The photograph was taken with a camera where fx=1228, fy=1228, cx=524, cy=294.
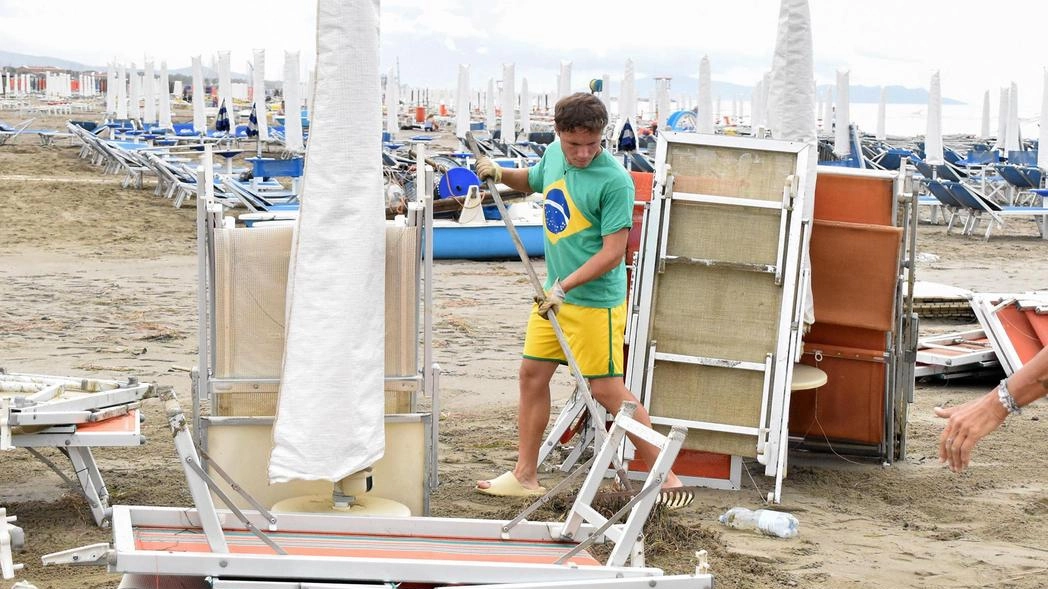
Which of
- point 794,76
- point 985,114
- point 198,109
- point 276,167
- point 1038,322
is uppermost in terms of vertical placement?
point 985,114

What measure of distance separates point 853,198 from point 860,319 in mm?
574

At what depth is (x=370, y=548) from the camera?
3.54 meters

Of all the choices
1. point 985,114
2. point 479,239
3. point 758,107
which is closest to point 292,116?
point 479,239

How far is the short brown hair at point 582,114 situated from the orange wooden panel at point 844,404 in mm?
2071

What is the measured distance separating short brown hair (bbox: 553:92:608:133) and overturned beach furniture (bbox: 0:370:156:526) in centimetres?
192

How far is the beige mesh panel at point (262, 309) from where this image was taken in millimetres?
4375

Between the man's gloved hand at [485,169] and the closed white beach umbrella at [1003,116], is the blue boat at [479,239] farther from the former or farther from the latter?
the closed white beach umbrella at [1003,116]

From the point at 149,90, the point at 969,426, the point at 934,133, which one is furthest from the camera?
the point at 149,90

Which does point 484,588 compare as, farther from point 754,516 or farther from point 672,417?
point 672,417

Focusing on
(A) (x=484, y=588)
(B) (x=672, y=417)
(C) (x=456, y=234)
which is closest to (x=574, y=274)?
(B) (x=672, y=417)

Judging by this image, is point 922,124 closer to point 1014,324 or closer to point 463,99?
point 463,99

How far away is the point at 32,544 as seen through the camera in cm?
444

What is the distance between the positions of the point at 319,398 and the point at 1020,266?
12252 millimetres

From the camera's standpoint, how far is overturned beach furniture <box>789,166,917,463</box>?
5.73 m
